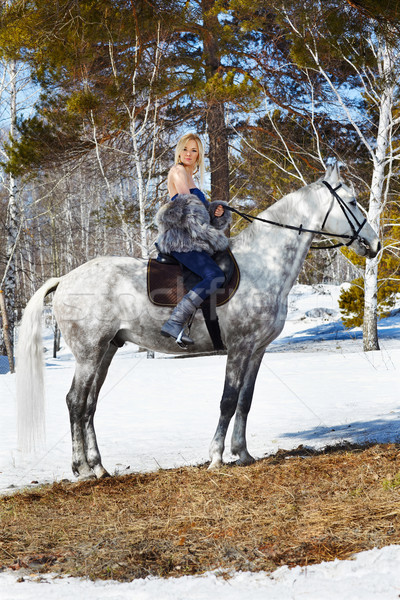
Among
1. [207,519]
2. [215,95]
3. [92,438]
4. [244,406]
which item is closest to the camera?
[207,519]

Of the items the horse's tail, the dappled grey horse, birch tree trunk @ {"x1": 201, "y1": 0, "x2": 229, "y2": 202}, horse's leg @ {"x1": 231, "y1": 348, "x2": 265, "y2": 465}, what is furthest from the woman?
birch tree trunk @ {"x1": 201, "y1": 0, "x2": 229, "y2": 202}

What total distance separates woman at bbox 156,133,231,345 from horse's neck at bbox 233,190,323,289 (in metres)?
0.37

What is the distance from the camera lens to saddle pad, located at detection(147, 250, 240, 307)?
4.61 meters

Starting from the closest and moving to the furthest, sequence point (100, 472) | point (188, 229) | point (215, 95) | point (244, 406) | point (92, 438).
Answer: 1. point (188, 229)
2. point (100, 472)
3. point (92, 438)
4. point (244, 406)
5. point (215, 95)

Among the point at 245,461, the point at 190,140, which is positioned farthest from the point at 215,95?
the point at 245,461

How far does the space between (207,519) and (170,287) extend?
6.68ft

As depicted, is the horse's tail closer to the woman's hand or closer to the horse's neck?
the woman's hand

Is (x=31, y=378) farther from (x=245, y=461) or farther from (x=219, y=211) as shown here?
(x=219, y=211)

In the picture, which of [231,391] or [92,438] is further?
[92,438]

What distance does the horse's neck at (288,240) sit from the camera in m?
4.86

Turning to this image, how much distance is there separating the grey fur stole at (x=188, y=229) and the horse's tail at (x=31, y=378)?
4.02 ft

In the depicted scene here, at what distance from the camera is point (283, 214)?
4938 millimetres

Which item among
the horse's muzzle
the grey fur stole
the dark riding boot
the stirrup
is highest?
the grey fur stole

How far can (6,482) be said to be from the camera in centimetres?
486
